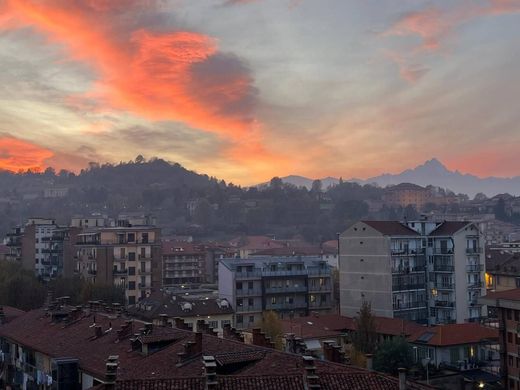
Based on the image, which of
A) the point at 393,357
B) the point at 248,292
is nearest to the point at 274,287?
the point at 248,292

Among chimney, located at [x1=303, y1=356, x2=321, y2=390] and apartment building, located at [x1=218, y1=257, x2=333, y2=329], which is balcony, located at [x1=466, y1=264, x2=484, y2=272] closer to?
apartment building, located at [x1=218, y1=257, x2=333, y2=329]

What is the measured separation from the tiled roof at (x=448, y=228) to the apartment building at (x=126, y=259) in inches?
1311

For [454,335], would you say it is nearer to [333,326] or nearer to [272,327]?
[333,326]

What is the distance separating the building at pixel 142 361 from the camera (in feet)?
60.6

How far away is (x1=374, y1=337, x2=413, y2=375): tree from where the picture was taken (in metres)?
46.7

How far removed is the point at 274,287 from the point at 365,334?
52.5ft

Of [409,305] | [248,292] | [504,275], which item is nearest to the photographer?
[409,305]

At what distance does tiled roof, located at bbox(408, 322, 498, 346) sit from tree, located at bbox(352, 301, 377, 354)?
2872 millimetres

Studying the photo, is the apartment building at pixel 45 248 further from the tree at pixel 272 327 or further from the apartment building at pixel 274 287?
the tree at pixel 272 327

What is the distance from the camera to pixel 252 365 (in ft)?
73.5

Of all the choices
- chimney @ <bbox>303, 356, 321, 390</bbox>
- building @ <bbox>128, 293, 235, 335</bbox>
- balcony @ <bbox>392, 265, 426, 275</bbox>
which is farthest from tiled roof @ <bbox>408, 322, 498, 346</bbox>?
chimney @ <bbox>303, 356, 321, 390</bbox>

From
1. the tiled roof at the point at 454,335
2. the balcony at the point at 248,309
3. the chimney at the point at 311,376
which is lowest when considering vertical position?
the tiled roof at the point at 454,335

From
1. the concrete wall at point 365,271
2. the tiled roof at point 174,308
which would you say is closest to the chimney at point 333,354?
the tiled roof at point 174,308

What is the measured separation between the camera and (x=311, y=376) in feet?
59.5
